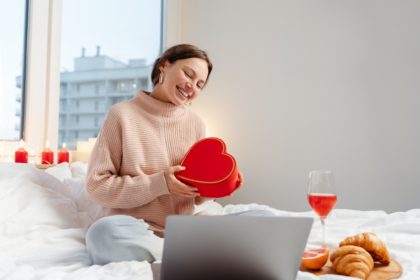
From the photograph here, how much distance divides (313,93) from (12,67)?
1940 millimetres

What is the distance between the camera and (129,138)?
4.48 feet

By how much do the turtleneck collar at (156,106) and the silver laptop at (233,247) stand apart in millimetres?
933

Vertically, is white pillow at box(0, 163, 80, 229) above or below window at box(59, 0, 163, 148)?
below

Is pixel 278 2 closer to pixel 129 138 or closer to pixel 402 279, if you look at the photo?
pixel 129 138

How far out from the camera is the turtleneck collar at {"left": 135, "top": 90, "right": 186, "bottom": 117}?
148 cm

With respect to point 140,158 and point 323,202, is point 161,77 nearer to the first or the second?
point 140,158

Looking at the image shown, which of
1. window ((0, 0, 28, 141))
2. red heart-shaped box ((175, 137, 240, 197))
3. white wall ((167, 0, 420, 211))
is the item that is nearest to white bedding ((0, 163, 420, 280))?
red heart-shaped box ((175, 137, 240, 197))

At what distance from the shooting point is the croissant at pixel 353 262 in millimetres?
787

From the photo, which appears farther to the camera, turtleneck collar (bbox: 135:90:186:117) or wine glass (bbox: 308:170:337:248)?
turtleneck collar (bbox: 135:90:186:117)

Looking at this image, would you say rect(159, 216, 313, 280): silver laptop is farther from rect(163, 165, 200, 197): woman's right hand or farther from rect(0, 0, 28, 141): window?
rect(0, 0, 28, 141): window

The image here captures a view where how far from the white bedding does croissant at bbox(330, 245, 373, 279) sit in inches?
1.0

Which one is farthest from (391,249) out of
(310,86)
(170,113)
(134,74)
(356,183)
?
(134,74)

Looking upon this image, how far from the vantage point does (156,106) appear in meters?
1.48

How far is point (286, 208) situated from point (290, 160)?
347 millimetres
